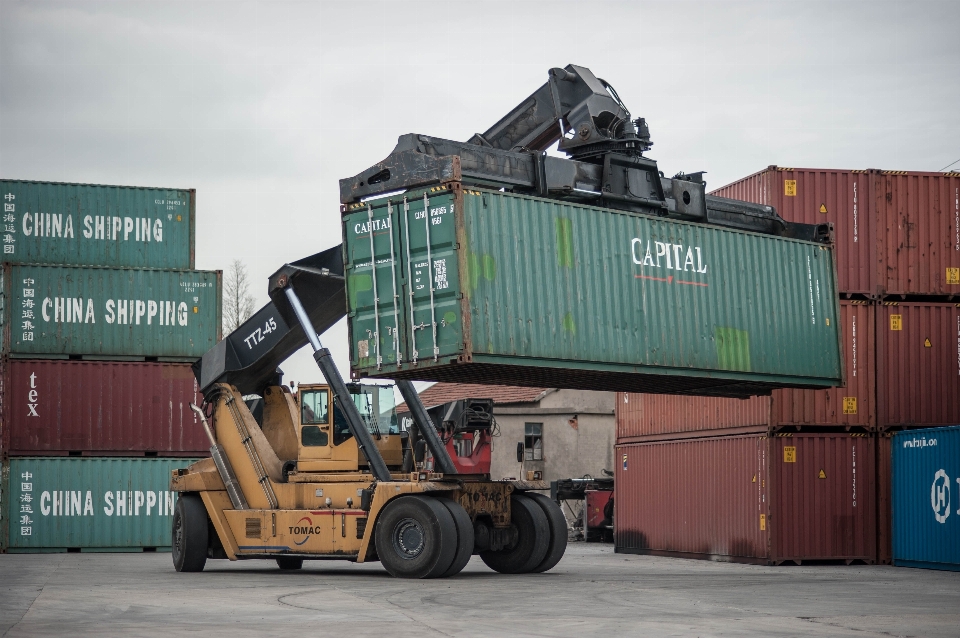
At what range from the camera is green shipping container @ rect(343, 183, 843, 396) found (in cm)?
1605

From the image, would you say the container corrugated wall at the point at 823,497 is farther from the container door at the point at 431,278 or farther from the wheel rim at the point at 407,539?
the container door at the point at 431,278

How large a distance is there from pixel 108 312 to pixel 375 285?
40.8 ft

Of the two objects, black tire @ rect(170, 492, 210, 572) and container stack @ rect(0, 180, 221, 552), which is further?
container stack @ rect(0, 180, 221, 552)

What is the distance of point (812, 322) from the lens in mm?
19875

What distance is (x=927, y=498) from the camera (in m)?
20.6

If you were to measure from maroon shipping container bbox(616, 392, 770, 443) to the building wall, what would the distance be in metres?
19.3

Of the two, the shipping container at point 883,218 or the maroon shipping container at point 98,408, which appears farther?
the maroon shipping container at point 98,408

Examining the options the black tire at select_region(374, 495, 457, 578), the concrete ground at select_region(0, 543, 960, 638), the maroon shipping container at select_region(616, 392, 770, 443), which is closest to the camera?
the concrete ground at select_region(0, 543, 960, 638)

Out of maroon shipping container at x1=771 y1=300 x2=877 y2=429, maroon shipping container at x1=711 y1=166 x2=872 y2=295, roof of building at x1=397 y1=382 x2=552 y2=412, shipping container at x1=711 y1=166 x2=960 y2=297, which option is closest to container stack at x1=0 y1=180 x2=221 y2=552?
maroon shipping container at x1=711 y1=166 x2=872 y2=295

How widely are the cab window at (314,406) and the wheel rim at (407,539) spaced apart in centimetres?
259

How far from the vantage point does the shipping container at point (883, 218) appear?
73.4 ft

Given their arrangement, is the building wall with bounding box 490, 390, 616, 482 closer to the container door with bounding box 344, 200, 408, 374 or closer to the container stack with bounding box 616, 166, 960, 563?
the container stack with bounding box 616, 166, 960, 563

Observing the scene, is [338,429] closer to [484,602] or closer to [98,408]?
[484,602]

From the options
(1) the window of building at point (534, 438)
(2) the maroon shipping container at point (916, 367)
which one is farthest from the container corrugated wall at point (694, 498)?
(1) the window of building at point (534, 438)
